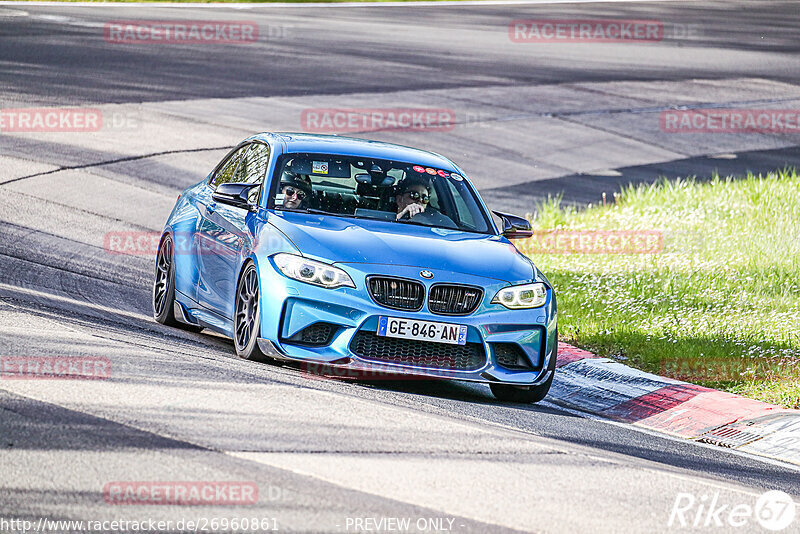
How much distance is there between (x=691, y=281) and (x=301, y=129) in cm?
961

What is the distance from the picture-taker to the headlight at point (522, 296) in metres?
8.83

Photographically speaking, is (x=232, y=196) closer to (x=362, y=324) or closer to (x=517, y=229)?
(x=362, y=324)

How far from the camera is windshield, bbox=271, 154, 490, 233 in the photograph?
31.9 feet

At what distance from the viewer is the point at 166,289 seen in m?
10.9

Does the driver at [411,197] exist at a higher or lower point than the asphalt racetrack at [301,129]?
higher

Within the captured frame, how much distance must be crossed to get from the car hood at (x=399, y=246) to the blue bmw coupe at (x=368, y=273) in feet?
0.04

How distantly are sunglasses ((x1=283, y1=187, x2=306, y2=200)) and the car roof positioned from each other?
424mm

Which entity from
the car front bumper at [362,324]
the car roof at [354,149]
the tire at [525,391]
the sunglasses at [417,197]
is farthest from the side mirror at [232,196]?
the tire at [525,391]

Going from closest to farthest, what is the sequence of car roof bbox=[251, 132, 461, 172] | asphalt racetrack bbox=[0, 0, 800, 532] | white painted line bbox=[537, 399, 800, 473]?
asphalt racetrack bbox=[0, 0, 800, 532], white painted line bbox=[537, 399, 800, 473], car roof bbox=[251, 132, 461, 172]

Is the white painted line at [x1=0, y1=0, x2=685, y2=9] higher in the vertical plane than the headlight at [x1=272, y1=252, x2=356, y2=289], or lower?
higher

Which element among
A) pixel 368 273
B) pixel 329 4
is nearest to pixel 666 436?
pixel 368 273

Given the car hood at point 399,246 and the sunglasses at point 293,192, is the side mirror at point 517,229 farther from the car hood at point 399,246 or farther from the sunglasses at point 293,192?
the sunglasses at point 293,192

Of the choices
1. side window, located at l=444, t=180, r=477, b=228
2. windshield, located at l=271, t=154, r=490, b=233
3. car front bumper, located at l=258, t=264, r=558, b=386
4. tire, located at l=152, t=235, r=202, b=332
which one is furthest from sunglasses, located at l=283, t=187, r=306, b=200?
tire, located at l=152, t=235, r=202, b=332

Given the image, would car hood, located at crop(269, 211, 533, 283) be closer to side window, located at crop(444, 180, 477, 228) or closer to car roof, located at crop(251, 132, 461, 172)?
side window, located at crop(444, 180, 477, 228)
